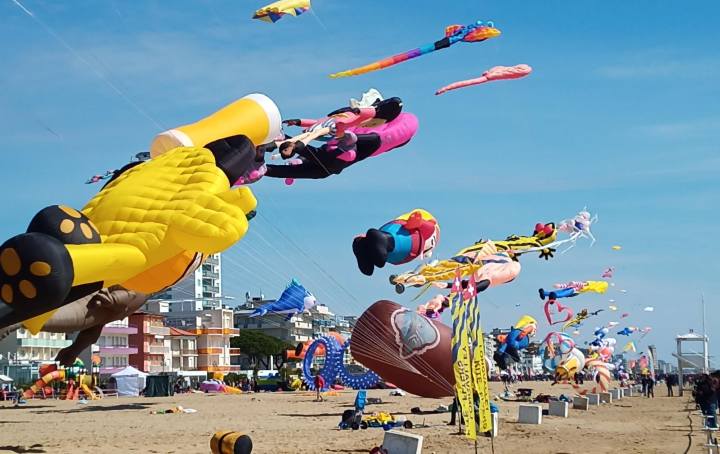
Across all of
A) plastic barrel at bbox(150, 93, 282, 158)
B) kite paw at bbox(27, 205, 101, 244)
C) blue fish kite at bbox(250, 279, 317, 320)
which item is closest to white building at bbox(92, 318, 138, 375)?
blue fish kite at bbox(250, 279, 317, 320)

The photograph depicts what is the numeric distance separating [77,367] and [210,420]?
2759 centimetres

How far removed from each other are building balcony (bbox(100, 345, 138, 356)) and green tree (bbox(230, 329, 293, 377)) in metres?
27.3

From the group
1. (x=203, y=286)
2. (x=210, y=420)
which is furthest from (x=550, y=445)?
(x=203, y=286)

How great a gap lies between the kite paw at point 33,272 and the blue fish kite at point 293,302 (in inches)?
1515

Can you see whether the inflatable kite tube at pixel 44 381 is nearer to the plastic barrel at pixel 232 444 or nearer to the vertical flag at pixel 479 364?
the plastic barrel at pixel 232 444

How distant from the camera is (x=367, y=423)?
2344 cm

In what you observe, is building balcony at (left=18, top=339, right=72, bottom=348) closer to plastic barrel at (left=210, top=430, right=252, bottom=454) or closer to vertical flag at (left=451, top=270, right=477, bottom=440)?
plastic barrel at (left=210, top=430, right=252, bottom=454)

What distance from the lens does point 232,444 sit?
13.2 m

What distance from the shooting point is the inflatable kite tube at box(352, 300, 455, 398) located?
84.7ft

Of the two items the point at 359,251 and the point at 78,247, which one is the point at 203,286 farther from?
the point at 78,247

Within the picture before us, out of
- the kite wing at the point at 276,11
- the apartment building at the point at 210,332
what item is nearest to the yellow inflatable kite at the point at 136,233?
the kite wing at the point at 276,11

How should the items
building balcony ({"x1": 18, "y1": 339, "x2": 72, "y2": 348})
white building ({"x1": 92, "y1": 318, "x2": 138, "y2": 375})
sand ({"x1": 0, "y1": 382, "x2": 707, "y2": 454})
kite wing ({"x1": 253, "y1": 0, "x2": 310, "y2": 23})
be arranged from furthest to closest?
white building ({"x1": 92, "y1": 318, "x2": 138, "y2": 375}) < building balcony ({"x1": 18, "y1": 339, "x2": 72, "y2": 348}) < sand ({"x1": 0, "y1": 382, "x2": 707, "y2": 454}) < kite wing ({"x1": 253, "y1": 0, "x2": 310, "y2": 23})

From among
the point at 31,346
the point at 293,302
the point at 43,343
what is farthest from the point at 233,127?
the point at 43,343

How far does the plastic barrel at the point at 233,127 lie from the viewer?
11.1 metres
